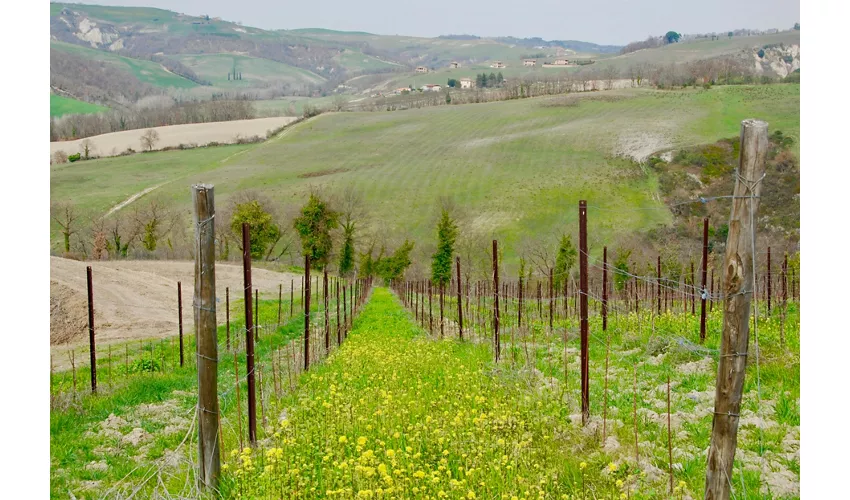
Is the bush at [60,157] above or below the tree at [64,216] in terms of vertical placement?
above

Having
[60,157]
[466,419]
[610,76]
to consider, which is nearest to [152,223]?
[60,157]

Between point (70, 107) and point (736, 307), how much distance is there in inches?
4929

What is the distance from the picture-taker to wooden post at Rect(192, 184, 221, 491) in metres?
5.92

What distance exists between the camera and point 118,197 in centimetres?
7612

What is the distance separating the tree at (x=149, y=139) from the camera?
102m

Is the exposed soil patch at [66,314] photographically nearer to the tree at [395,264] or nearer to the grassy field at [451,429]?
the grassy field at [451,429]

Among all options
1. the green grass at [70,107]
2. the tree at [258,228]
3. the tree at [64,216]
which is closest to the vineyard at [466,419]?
the tree at [258,228]

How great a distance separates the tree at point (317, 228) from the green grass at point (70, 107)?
61855 millimetres

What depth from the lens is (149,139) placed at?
336 feet

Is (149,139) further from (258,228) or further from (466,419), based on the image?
(466,419)
